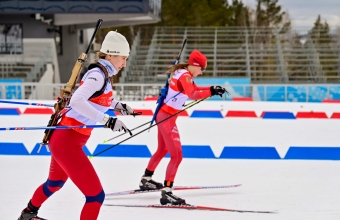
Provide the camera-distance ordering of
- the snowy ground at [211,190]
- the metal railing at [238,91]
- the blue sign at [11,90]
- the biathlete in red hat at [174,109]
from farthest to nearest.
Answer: the blue sign at [11,90]
the metal railing at [238,91]
the biathlete in red hat at [174,109]
the snowy ground at [211,190]

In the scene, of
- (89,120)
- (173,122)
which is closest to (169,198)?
(173,122)

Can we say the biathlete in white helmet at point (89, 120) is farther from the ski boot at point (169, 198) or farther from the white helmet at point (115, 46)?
the ski boot at point (169, 198)

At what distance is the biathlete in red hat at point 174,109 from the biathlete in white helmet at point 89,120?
1719 mm

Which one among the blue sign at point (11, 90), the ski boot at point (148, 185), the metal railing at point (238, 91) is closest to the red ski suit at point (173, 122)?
the ski boot at point (148, 185)

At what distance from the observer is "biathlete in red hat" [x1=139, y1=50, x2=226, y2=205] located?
6235 mm

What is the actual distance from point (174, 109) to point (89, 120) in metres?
2.11

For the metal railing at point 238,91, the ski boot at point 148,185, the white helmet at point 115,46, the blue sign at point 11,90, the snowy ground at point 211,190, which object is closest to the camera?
the white helmet at point 115,46

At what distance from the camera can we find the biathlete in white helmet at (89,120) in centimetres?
429

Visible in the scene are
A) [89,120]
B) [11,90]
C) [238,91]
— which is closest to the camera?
[89,120]

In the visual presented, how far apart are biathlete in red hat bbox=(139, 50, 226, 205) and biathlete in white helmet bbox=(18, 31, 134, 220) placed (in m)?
1.72

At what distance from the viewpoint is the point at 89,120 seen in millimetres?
4578

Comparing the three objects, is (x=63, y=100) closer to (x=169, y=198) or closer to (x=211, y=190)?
(x=169, y=198)

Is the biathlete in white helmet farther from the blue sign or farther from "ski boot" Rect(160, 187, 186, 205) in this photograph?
the blue sign

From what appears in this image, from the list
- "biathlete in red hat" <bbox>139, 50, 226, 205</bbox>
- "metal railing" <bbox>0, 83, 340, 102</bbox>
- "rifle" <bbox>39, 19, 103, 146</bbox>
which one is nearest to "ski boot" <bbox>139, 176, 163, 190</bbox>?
"biathlete in red hat" <bbox>139, 50, 226, 205</bbox>
